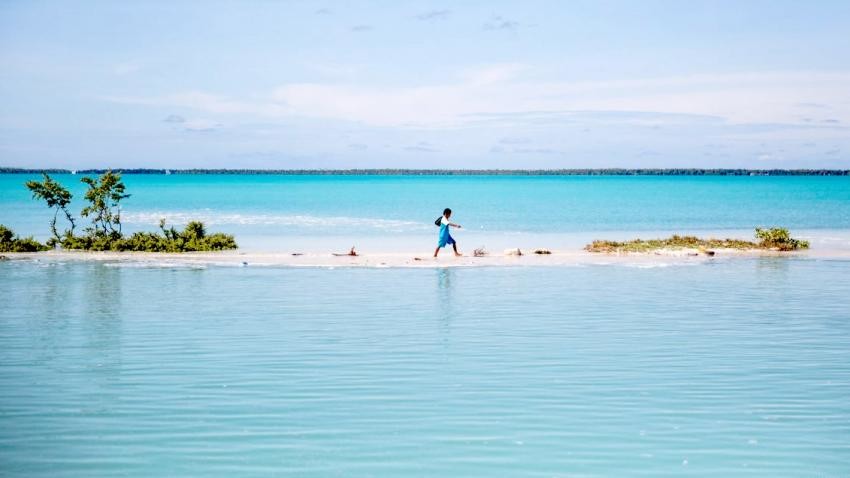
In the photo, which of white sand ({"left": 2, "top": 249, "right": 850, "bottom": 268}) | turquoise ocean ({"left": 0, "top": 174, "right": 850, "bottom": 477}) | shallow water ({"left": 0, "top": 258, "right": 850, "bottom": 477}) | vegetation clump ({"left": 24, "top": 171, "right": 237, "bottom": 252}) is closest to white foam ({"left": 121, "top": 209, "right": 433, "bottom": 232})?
vegetation clump ({"left": 24, "top": 171, "right": 237, "bottom": 252})

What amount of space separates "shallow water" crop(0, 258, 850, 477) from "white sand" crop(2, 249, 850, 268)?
6.20 m

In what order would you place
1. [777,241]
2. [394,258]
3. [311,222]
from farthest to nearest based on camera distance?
[311,222]
[777,241]
[394,258]

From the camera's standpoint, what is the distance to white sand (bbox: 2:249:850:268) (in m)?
29.9

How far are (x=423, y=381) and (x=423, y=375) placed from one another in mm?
400

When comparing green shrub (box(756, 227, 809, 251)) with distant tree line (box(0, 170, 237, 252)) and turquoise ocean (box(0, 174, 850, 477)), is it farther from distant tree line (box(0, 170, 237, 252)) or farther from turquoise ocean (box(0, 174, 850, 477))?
distant tree line (box(0, 170, 237, 252))

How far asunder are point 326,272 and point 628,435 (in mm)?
17974

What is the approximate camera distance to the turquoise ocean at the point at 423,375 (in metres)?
9.96

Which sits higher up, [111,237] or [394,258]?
[111,237]

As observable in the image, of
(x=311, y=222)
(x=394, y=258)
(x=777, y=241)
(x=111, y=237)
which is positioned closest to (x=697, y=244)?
(x=777, y=241)

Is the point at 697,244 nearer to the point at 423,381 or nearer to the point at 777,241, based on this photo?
the point at 777,241

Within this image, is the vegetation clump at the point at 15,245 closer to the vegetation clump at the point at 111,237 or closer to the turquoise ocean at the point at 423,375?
the vegetation clump at the point at 111,237

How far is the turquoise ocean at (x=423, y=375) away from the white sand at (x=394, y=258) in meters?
3.38

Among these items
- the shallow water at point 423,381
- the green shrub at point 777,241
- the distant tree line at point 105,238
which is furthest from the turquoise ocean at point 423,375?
the green shrub at point 777,241

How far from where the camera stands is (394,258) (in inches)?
1245
